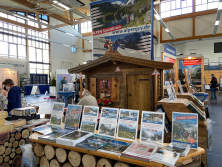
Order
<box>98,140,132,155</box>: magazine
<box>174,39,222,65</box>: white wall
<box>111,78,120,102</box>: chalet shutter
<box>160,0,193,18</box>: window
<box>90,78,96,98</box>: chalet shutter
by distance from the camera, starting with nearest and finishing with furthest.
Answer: <box>98,140,132,155</box>: magazine
<box>111,78,120,102</box>: chalet shutter
<box>90,78,96,98</box>: chalet shutter
<box>160,0,193,18</box>: window
<box>174,39,222,65</box>: white wall

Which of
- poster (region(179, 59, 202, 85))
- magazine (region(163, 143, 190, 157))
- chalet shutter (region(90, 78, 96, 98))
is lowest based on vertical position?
magazine (region(163, 143, 190, 157))

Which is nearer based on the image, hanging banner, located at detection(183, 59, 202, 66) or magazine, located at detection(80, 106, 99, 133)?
magazine, located at detection(80, 106, 99, 133)

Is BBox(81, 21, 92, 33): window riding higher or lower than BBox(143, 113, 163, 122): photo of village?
higher

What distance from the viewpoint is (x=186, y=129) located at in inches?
74.6

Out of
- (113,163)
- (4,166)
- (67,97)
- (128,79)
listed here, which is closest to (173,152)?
(113,163)

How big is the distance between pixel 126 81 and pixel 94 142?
11.7 feet

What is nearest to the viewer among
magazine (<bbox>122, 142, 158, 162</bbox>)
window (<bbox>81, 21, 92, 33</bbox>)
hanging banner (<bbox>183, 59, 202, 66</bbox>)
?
magazine (<bbox>122, 142, 158, 162</bbox>)

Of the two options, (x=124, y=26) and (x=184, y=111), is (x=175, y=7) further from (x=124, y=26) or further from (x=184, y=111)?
(x=184, y=111)

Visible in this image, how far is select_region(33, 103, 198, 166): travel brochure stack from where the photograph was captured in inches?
69.8

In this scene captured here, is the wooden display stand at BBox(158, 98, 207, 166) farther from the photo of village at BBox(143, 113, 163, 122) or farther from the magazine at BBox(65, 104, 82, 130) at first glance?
the magazine at BBox(65, 104, 82, 130)

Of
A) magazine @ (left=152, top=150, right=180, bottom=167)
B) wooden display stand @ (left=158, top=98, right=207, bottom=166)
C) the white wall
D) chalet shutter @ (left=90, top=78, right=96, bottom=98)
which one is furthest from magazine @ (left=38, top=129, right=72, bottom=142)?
the white wall

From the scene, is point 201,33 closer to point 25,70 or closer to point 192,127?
point 192,127

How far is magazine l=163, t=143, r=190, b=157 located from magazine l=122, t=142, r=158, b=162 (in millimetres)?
163

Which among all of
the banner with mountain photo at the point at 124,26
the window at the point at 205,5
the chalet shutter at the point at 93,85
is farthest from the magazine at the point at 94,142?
the window at the point at 205,5
